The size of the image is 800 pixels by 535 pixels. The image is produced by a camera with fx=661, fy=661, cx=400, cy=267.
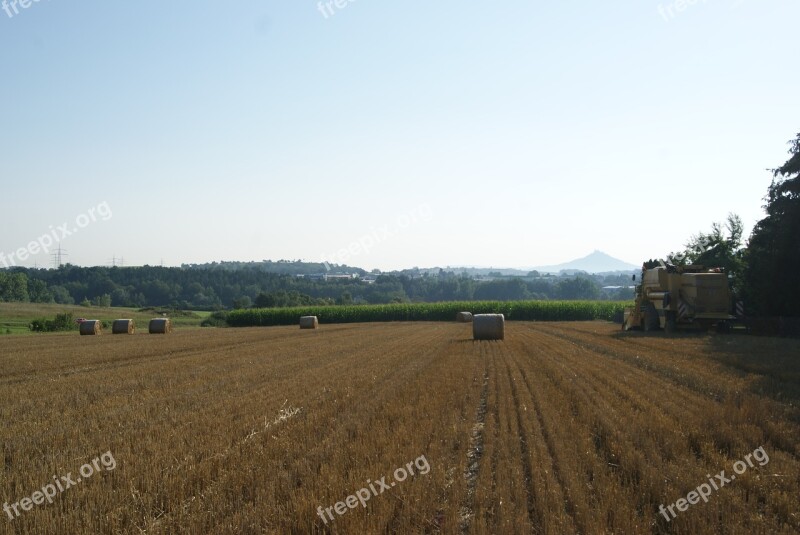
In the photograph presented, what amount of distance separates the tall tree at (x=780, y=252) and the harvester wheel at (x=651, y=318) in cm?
524

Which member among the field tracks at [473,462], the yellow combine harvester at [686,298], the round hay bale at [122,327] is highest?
the yellow combine harvester at [686,298]

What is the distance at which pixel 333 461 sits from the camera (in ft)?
25.6

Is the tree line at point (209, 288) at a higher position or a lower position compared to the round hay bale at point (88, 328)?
higher

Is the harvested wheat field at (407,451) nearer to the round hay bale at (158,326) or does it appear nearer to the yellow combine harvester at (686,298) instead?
the yellow combine harvester at (686,298)

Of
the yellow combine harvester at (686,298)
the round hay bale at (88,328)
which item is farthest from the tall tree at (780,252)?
the round hay bale at (88,328)

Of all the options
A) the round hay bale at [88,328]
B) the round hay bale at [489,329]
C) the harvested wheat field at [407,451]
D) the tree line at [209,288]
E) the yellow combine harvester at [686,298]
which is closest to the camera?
the harvested wheat field at [407,451]

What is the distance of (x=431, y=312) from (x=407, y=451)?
60043mm

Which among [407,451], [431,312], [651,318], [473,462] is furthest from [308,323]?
[473,462]

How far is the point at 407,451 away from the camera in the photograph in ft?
27.1

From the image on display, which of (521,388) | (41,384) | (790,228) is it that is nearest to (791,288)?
(790,228)

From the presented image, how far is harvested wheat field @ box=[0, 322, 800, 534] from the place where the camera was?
6.05m

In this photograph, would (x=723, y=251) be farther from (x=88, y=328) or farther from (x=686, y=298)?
(x=88, y=328)

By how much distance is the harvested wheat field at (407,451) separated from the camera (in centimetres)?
605

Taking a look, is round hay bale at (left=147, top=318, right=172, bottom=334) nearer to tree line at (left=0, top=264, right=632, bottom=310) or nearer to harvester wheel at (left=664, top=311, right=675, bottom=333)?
harvester wheel at (left=664, top=311, right=675, bottom=333)
